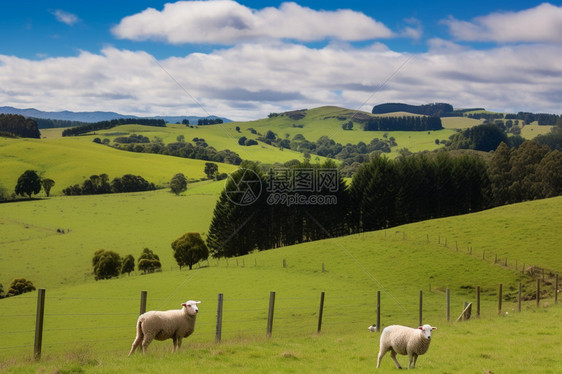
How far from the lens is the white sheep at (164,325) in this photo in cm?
1359

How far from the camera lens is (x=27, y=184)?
124 meters

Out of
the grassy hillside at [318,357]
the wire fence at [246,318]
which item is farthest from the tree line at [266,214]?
the grassy hillside at [318,357]

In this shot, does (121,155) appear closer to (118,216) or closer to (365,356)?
(118,216)

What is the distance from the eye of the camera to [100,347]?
28.5m

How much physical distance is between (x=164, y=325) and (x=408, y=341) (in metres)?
6.67

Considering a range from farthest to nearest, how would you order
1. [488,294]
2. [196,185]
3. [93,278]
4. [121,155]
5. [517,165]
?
[121,155]
[196,185]
[517,165]
[93,278]
[488,294]

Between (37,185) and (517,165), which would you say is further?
(37,185)

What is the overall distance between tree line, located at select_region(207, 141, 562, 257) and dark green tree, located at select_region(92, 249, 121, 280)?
16.0 meters

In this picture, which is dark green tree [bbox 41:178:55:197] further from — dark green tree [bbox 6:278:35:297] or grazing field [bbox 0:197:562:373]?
dark green tree [bbox 6:278:35:297]

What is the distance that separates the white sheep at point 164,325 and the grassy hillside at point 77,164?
13200 centimetres

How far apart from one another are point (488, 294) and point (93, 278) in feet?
172

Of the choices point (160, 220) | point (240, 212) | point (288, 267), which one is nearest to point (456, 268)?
point (288, 267)

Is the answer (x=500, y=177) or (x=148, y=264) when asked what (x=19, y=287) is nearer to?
(x=148, y=264)

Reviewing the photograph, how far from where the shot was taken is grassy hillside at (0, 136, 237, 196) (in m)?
145
